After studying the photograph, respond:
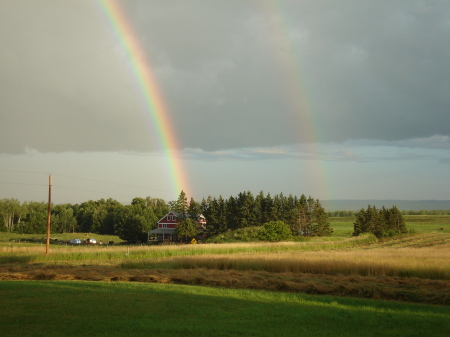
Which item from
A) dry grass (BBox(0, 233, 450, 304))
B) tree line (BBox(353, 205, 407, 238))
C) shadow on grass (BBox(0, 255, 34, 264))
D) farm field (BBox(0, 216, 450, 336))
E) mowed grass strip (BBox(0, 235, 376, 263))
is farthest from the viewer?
tree line (BBox(353, 205, 407, 238))

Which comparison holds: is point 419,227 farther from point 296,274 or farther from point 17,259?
point 17,259

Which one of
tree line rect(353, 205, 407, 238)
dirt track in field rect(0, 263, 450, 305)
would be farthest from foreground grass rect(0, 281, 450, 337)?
tree line rect(353, 205, 407, 238)

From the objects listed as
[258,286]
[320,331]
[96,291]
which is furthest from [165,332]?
[258,286]

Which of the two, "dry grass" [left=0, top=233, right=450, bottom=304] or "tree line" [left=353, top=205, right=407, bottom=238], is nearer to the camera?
"dry grass" [left=0, top=233, right=450, bottom=304]

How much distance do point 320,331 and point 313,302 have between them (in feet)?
14.7

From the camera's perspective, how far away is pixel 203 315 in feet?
39.0

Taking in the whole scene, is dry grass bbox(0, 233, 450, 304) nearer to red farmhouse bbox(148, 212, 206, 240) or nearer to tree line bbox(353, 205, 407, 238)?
red farmhouse bbox(148, 212, 206, 240)

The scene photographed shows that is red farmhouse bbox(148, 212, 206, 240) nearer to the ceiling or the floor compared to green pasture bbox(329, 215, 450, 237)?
nearer to the ceiling

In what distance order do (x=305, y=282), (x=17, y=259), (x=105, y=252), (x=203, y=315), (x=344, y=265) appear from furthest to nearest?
(x=105, y=252) < (x=17, y=259) < (x=344, y=265) < (x=305, y=282) < (x=203, y=315)

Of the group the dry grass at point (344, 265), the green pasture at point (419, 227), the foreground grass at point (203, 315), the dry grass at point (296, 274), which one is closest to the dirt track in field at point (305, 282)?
the dry grass at point (296, 274)

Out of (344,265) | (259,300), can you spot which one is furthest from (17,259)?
(259,300)

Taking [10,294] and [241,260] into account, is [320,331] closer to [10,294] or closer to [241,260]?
[10,294]

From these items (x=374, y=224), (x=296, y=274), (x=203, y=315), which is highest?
(x=374, y=224)

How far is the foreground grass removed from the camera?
10.0 metres
